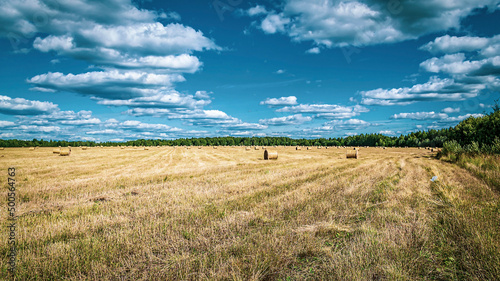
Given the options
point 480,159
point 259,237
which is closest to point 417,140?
point 480,159

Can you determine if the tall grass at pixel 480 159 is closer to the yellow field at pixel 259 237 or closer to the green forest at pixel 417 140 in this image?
the green forest at pixel 417 140

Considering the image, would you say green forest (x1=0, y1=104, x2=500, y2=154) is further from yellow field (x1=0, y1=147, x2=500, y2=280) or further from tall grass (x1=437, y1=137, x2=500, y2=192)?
yellow field (x1=0, y1=147, x2=500, y2=280)

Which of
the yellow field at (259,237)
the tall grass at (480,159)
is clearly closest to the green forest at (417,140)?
the tall grass at (480,159)

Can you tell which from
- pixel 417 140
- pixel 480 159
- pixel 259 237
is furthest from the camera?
pixel 417 140

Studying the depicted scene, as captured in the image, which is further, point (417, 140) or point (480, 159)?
point (417, 140)

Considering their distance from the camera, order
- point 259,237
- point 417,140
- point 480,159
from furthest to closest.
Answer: point 417,140, point 480,159, point 259,237

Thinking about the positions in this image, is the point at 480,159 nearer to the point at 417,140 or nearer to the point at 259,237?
the point at 259,237

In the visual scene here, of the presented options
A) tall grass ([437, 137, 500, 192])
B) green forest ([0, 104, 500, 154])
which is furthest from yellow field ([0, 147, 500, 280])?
green forest ([0, 104, 500, 154])

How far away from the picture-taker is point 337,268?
4059mm

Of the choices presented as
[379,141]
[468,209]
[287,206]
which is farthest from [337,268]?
[379,141]

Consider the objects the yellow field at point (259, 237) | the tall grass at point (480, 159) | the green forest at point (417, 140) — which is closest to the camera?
the yellow field at point (259, 237)

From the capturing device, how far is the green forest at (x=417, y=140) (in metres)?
25.1

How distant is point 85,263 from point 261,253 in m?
3.02

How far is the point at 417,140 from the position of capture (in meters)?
113
